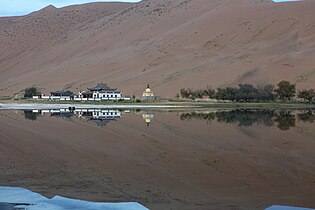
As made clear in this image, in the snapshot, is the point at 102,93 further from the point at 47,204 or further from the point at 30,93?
the point at 47,204

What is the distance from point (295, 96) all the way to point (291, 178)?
60.3m

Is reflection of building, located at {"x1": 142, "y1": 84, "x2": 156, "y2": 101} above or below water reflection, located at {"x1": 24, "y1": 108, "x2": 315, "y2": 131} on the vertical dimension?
above

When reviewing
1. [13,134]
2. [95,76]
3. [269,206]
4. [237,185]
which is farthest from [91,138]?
[95,76]

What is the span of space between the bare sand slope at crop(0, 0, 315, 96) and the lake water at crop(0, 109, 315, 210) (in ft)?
181

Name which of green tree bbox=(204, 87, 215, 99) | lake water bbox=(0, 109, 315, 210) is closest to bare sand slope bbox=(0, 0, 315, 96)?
green tree bbox=(204, 87, 215, 99)

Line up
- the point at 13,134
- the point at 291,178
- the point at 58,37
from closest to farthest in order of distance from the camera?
1. the point at 291,178
2. the point at 13,134
3. the point at 58,37

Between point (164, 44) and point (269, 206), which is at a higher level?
point (164, 44)

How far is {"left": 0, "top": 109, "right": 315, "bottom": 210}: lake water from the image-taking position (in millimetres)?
10656

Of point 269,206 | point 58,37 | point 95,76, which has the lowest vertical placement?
point 269,206

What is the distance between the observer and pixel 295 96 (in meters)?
71.4

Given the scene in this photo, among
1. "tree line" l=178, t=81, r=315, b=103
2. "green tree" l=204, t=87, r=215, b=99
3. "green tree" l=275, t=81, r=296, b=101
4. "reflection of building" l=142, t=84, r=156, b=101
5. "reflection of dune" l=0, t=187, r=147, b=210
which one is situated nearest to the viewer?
"reflection of dune" l=0, t=187, r=147, b=210

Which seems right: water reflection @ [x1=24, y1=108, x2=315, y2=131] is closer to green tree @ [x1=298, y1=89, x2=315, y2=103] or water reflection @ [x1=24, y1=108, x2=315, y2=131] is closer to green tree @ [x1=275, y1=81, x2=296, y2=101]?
green tree @ [x1=298, y1=89, x2=315, y2=103]

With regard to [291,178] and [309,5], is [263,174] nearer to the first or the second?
[291,178]

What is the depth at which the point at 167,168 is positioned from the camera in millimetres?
14141
